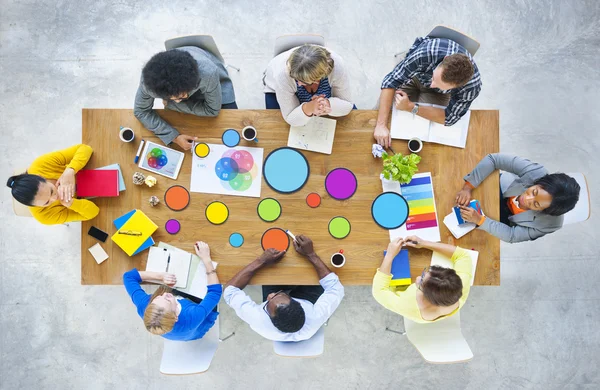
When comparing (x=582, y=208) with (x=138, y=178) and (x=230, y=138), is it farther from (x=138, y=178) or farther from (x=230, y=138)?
(x=138, y=178)

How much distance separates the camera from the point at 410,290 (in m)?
2.19

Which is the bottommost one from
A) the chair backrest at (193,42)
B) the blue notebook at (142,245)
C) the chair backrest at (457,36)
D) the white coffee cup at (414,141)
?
the blue notebook at (142,245)

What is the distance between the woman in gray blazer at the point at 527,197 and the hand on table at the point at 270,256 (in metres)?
1.02

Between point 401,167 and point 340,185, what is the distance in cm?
34

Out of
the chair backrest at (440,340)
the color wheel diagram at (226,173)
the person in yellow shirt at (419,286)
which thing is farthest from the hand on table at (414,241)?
the color wheel diagram at (226,173)

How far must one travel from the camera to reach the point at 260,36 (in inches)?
129

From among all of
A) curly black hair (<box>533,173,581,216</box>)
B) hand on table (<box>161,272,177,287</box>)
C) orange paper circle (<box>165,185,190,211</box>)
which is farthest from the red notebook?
curly black hair (<box>533,173,581,216</box>)

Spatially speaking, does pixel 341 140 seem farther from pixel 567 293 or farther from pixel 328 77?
pixel 567 293

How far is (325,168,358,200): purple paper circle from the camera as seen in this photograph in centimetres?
226

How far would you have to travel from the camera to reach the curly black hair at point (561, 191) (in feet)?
6.79

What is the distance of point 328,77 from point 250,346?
206 centimetres

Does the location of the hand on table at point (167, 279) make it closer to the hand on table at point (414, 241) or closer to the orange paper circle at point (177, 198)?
the orange paper circle at point (177, 198)

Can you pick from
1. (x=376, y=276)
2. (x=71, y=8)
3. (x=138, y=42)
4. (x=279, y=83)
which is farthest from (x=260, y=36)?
(x=376, y=276)

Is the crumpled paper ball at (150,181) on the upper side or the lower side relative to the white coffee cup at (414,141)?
lower
